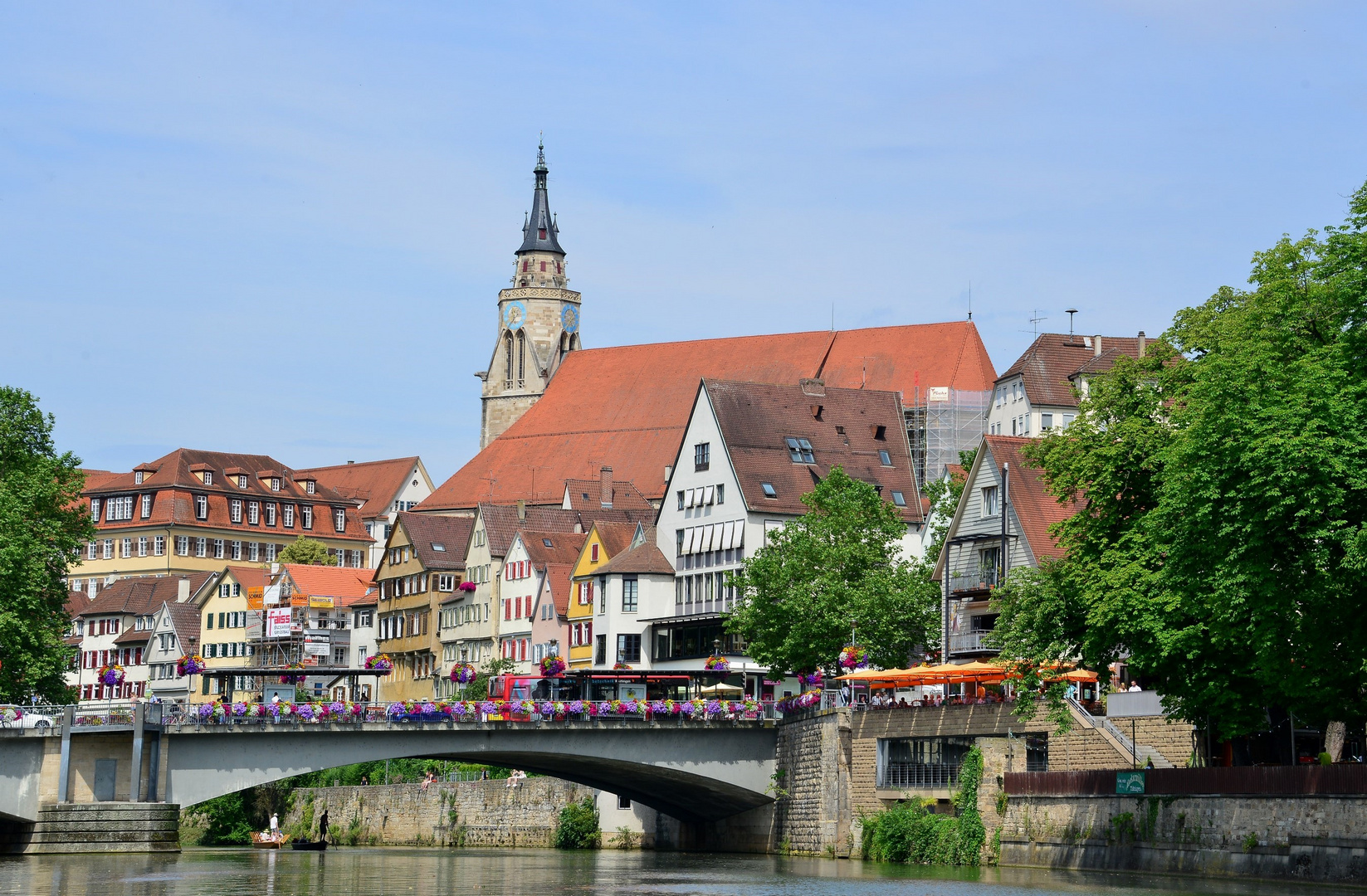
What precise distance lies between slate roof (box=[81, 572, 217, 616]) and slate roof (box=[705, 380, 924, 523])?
197 ft

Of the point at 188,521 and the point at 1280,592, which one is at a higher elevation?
the point at 188,521

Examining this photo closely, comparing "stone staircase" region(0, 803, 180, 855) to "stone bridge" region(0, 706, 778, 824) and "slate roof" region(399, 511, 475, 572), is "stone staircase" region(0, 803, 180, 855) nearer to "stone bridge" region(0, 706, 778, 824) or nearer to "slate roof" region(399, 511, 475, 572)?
"stone bridge" region(0, 706, 778, 824)

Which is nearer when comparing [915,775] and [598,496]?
[915,775]

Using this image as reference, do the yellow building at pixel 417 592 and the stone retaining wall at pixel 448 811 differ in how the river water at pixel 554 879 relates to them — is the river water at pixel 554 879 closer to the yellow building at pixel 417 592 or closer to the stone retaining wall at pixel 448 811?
the stone retaining wall at pixel 448 811

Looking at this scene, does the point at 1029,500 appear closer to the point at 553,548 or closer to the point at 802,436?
the point at 802,436

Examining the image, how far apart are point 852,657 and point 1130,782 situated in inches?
728

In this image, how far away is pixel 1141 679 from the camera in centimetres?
4638

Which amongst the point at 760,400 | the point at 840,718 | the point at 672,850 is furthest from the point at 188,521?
the point at 840,718

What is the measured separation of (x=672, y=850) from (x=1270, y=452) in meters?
37.3

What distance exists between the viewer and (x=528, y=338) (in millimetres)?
154500

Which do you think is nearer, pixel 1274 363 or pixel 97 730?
pixel 1274 363

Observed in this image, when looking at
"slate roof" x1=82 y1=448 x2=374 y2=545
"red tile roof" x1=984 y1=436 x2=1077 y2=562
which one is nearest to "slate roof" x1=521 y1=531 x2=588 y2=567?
"red tile roof" x1=984 y1=436 x2=1077 y2=562

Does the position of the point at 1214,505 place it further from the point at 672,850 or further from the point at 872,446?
the point at 872,446

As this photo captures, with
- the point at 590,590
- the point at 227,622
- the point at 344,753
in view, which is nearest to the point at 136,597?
the point at 227,622
